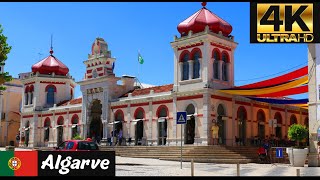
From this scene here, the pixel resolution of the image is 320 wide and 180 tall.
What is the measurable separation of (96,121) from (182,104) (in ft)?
43.9

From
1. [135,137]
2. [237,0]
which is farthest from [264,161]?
[237,0]

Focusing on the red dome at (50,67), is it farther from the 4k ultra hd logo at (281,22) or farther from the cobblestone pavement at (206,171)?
the 4k ultra hd logo at (281,22)

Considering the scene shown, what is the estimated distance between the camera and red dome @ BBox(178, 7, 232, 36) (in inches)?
1476

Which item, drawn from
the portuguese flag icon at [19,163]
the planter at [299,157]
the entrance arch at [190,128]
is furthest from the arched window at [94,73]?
the portuguese flag icon at [19,163]

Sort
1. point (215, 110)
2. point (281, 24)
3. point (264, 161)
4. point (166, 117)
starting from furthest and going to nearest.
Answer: point (166, 117) < point (215, 110) < point (264, 161) < point (281, 24)

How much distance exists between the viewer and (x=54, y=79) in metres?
54.0

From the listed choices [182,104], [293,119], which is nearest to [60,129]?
[182,104]

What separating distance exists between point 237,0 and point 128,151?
87.8 ft

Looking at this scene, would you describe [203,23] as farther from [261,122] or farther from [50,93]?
[50,93]

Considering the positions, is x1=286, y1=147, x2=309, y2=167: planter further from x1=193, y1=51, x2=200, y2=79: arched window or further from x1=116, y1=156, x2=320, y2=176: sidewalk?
x1=193, y1=51, x2=200, y2=79: arched window

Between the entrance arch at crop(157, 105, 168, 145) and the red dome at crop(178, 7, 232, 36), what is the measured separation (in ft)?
20.8

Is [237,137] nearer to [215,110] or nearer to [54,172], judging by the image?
[215,110]

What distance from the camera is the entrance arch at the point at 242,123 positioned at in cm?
3900

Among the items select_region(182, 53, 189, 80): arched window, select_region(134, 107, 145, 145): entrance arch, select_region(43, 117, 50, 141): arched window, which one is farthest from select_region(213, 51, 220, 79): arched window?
select_region(43, 117, 50, 141): arched window
